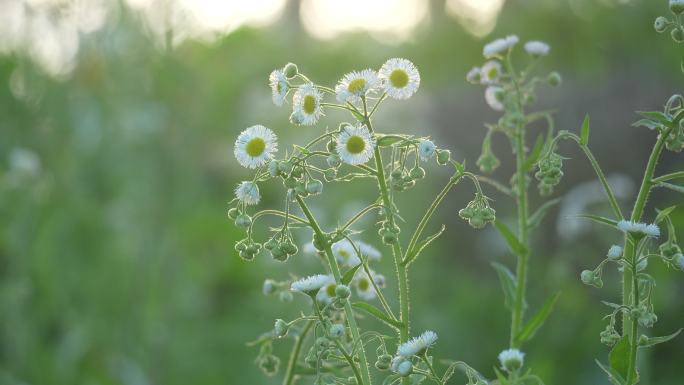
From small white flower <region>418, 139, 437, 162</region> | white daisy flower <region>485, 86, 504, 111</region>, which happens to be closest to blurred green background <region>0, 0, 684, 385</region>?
white daisy flower <region>485, 86, 504, 111</region>

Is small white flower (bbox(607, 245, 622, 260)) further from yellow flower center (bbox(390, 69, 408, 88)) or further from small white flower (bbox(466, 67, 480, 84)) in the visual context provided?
small white flower (bbox(466, 67, 480, 84))

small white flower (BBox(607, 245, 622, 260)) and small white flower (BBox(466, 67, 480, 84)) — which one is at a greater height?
small white flower (BBox(466, 67, 480, 84))

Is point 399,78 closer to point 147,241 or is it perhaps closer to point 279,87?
point 279,87

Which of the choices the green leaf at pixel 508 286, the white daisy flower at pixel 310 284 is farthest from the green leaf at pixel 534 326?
the white daisy flower at pixel 310 284

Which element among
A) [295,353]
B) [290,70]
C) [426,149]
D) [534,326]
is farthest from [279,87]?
[534,326]

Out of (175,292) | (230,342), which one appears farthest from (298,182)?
(230,342)

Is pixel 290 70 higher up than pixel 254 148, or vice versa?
pixel 290 70
